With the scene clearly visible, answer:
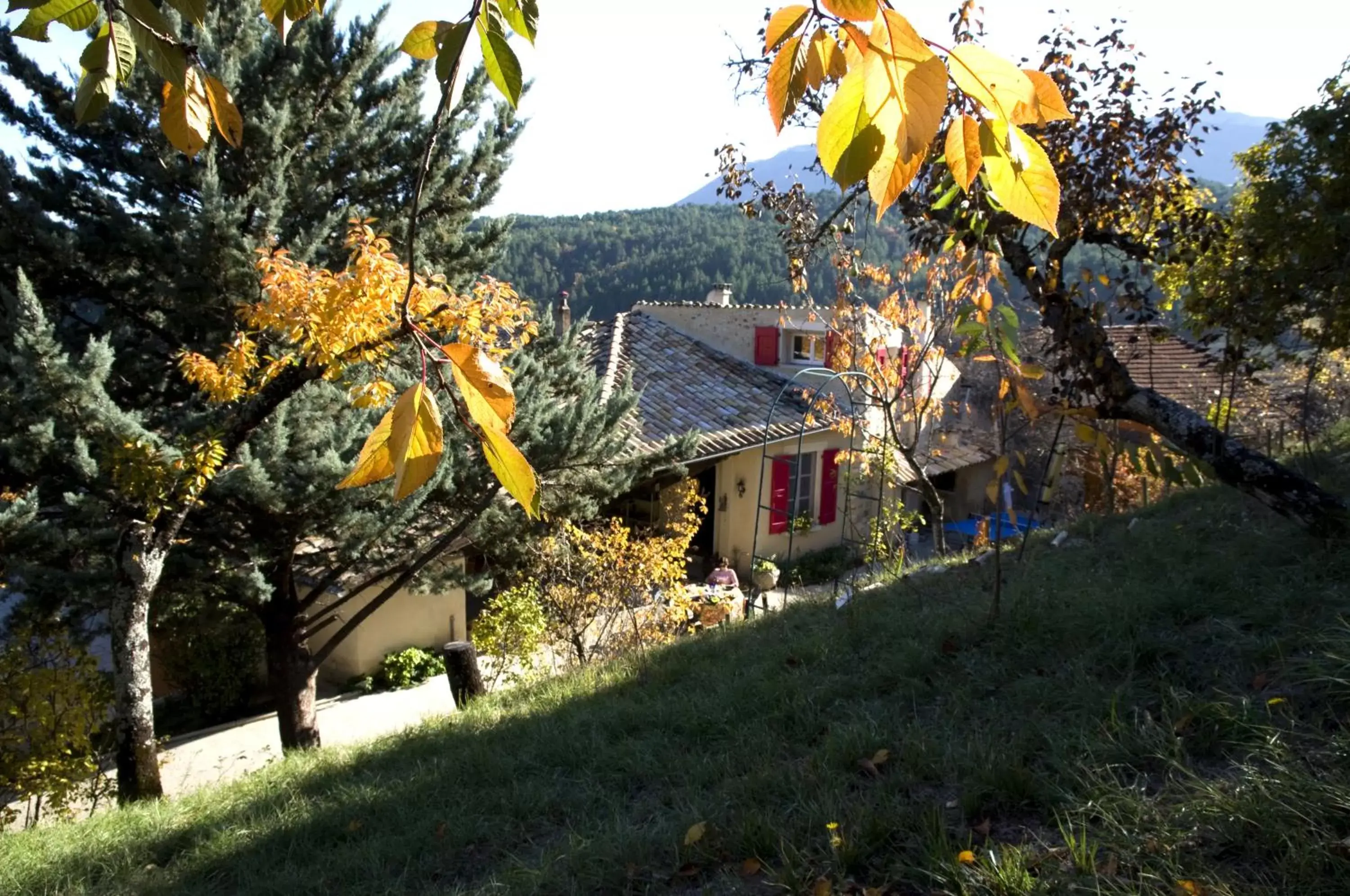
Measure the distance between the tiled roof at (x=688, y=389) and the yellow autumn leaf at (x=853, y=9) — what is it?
11677 millimetres

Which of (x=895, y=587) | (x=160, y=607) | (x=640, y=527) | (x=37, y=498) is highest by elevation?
(x=37, y=498)

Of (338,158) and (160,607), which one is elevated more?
(338,158)

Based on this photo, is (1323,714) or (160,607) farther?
(160,607)

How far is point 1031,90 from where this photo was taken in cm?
79

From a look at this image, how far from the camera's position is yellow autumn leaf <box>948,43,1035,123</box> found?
0.78 metres

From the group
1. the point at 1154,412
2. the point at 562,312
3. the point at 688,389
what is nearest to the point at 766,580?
the point at 688,389

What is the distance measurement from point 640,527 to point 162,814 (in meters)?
10.4

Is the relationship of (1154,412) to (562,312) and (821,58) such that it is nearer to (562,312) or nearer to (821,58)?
(821,58)

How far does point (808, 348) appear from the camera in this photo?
57.1 feet

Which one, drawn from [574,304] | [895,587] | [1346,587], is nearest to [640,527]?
[895,587]

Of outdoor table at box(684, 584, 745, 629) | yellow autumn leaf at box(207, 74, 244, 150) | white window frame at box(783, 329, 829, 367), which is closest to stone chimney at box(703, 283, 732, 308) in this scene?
white window frame at box(783, 329, 829, 367)

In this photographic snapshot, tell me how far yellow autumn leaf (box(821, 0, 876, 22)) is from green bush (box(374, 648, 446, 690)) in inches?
465

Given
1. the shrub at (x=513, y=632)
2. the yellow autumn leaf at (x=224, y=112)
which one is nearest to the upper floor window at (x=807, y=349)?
the shrub at (x=513, y=632)

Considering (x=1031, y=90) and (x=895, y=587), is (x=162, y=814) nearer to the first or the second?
(x=895, y=587)
